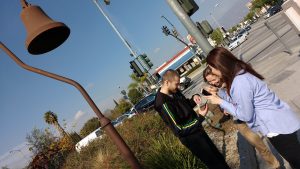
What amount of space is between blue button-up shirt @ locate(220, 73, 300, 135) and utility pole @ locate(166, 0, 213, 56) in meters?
3.50

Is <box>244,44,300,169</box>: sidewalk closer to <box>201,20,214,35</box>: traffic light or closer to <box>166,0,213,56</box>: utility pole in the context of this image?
<box>166,0,213,56</box>: utility pole

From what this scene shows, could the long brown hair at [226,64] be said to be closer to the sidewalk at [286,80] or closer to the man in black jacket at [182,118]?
the man in black jacket at [182,118]

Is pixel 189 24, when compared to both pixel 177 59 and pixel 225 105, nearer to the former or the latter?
pixel 225 105

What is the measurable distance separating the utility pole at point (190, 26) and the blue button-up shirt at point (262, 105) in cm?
350

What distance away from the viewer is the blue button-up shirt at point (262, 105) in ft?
10.3

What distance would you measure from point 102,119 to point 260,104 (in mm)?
1425

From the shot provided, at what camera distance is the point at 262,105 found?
3207 mm

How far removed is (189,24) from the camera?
6.74 m

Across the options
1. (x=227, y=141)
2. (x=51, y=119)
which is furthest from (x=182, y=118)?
(x=51, y=119)

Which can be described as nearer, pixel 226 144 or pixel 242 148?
pixel 242 148

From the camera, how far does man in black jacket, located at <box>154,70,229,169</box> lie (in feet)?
15.2

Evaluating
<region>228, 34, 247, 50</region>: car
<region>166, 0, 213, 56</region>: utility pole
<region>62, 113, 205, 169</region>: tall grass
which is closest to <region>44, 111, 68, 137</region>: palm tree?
<region>228, 34, 247, 50</region>: car

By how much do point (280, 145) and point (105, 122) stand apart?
160cm

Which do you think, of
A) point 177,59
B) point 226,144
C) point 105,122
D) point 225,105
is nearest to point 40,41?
point 105,122
